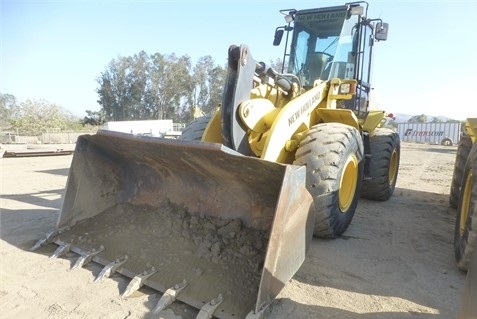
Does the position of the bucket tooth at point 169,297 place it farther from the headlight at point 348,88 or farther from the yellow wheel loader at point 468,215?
the headlight at point 348,88

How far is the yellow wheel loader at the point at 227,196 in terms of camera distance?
2549 mm

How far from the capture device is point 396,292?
286 cm

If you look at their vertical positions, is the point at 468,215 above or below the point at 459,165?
below

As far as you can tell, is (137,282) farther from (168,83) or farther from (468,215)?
(168,83)

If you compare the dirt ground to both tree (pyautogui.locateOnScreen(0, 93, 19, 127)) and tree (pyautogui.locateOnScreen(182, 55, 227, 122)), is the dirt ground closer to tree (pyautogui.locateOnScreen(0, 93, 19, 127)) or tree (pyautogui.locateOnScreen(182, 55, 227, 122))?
tree (pyautogui.locateOnScreen(182, 55, 227, 122))

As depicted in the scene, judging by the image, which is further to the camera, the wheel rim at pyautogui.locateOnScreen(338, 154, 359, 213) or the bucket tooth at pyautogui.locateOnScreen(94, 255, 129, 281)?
the wheel rim at pyautogui.locateOnScreen(338, 154, 359, 213)

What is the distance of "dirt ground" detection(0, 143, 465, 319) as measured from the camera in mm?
2518

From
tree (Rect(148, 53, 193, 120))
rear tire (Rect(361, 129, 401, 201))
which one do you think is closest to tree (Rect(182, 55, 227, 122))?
tree (Rect(148, 53, 193, 120))

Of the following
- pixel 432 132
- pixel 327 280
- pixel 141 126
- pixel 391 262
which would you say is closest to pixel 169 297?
pixel 327 280

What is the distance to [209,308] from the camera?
92.6 inches

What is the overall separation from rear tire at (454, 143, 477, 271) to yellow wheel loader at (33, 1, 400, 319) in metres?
1.05

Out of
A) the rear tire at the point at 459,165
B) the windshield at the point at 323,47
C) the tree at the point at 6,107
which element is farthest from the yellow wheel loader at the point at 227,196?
the tree at the point at 6,107

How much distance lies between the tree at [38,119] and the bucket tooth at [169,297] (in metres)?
35.5

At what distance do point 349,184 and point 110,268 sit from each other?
2.65m
